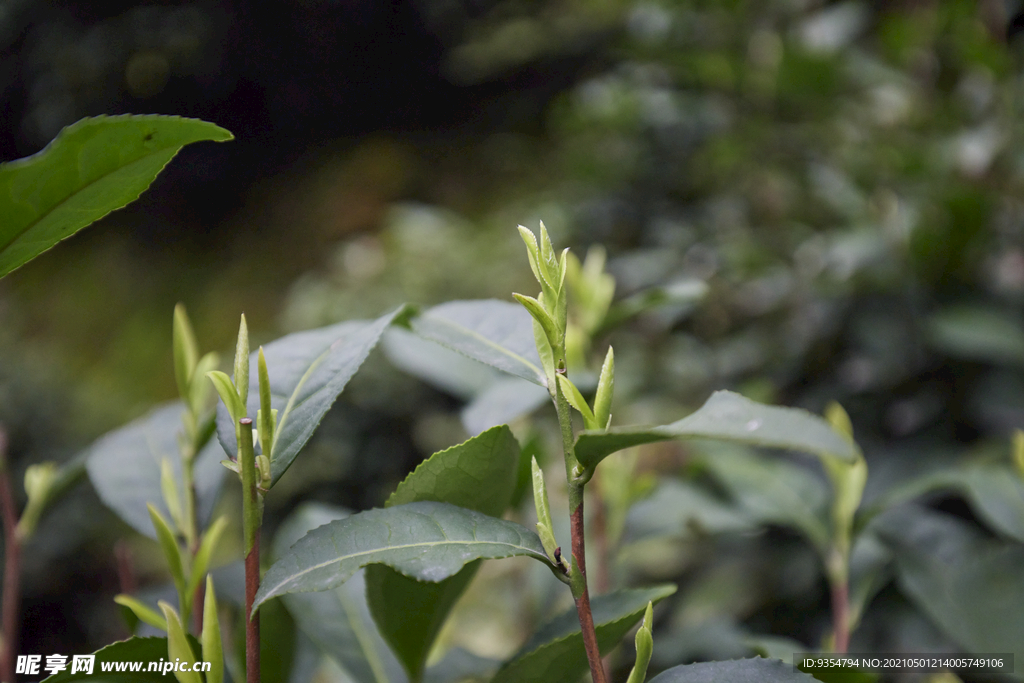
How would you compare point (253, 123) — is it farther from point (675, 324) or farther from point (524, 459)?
point (524, 459)

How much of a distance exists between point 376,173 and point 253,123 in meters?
1.18

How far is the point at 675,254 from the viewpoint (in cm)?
130

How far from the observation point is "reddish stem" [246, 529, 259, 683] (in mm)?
274

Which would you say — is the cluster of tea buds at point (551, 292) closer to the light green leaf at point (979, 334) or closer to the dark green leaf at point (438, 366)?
the dark green leaf at point (438, 366)

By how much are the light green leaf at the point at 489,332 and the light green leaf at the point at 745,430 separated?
84 mm

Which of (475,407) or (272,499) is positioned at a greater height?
(475,407)

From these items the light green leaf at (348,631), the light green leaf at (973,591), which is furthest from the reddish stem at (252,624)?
the light green leaf at (973,591)

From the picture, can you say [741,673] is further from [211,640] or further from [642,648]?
[211,640]

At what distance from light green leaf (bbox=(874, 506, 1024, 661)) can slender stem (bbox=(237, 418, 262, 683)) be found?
1.82 feet

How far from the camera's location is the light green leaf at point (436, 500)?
0.99ft

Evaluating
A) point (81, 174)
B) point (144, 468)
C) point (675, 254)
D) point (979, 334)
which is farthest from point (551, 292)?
point (675, 254)

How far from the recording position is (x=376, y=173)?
13.4 ft

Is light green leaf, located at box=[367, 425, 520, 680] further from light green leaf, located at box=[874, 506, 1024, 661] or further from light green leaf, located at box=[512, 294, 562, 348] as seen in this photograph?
light green leaf, located at box=[874, 506, 1024, 661]

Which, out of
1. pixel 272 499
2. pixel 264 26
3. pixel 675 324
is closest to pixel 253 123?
pixel 264 26
